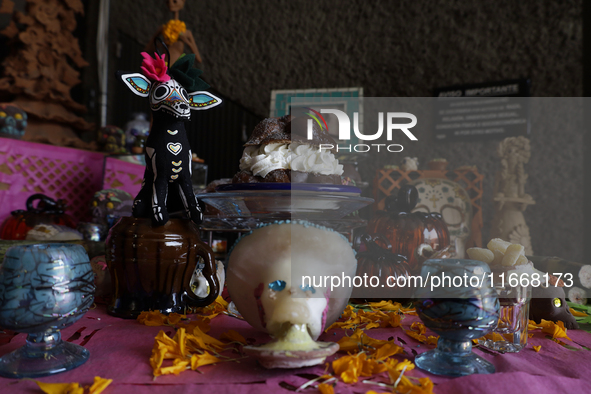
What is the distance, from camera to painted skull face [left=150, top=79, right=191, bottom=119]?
0.73 meters

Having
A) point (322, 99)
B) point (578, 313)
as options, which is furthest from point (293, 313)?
point (322, 99)

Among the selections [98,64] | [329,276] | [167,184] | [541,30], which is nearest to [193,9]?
[98,64]

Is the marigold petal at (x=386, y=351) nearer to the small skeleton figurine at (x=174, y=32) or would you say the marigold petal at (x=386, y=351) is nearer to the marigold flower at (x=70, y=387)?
the marigold flower at (x=70, y=387)

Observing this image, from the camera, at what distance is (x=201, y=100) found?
2.59 feet

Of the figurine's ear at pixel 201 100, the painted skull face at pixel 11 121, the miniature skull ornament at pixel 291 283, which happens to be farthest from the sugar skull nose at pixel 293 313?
the painted skull face at pixel 11 121

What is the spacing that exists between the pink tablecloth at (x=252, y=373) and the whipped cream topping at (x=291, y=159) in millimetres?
321

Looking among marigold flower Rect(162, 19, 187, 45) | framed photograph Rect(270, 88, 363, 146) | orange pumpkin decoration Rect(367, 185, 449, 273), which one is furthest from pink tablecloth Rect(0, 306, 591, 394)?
framed photograph Rect(270, 88, 363, 146)

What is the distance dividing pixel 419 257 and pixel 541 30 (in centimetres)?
163

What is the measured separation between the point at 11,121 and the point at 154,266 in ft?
3.56

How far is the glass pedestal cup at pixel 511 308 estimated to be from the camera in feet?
1.99

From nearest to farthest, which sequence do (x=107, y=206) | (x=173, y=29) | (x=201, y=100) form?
(x=201, y=100) → (x=107, y=206) → (x=173, y=29)

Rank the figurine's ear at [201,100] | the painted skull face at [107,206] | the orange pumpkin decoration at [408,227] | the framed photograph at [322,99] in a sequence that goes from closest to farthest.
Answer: the figurine's ear at [201,100] < the orange pumpkin decoration at [408,227] < the painted skull face at [107,206] < the framed photograph at [322,99]

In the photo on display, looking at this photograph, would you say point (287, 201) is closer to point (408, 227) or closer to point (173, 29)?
point (408, 227)

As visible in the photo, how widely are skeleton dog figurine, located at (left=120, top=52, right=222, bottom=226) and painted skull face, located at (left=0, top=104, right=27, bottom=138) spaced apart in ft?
3.14
